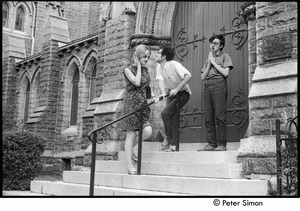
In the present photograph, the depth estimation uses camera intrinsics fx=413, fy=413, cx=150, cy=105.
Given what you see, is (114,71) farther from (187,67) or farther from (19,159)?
(19,159)

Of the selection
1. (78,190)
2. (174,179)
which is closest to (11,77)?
(78,190)

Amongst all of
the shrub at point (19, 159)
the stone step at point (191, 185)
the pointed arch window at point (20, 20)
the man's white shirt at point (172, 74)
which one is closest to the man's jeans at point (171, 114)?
the man's white shirt at point (172, 74)

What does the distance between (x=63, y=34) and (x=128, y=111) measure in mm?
11855

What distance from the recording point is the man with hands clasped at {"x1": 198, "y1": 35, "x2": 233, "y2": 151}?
6.68 m

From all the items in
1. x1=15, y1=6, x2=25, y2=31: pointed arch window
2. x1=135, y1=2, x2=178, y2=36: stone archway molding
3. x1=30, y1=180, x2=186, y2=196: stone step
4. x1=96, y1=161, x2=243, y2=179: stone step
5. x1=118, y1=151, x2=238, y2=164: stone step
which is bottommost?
x1=30, y1=180, x2=186, y2=196: stone step

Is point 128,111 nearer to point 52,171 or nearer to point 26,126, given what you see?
point 52,171

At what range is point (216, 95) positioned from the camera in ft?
22.2

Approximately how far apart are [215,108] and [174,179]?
1.52 metres

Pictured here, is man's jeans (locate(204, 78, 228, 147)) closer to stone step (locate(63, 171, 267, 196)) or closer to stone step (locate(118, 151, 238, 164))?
stone step (locate(118, 151, 238, 164))

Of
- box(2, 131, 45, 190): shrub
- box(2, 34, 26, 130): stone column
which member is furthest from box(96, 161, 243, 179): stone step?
box(2, 34, 26, 130): stone column

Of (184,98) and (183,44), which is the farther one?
(183,44)

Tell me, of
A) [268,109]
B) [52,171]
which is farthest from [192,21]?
[52,171]

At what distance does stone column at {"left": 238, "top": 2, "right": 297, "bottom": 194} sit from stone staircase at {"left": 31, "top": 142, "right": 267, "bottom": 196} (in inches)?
11.6

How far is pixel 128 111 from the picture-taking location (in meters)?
6.95
